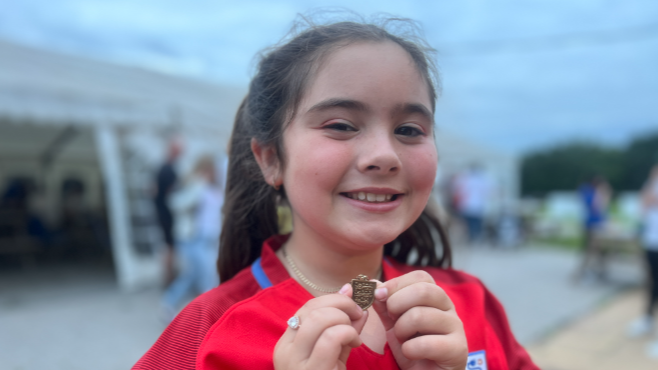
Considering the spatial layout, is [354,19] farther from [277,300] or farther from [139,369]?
[139,369]

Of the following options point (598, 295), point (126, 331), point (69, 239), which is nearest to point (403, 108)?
point (126, 331)

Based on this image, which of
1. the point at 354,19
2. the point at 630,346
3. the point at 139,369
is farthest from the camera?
the point at 630,346

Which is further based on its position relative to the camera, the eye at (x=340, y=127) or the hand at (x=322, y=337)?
the eye at (x=340, y=127)

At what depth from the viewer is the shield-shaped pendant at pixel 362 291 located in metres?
0.85

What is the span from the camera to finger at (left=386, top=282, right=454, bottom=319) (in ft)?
2.79

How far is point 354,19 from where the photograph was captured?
1176 millimetres

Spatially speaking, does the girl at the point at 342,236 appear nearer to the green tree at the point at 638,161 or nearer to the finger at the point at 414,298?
the finger at the point at 414,298

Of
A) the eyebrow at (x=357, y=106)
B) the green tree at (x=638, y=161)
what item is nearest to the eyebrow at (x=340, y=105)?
the eyebrow at (x=357, y=106)

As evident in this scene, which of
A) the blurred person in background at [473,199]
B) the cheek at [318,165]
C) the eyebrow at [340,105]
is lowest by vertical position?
the blurred person in background at [473,199]

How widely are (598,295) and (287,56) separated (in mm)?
6383

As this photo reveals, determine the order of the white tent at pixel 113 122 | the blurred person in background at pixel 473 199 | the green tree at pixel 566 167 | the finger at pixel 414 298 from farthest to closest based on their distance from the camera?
the green tree at pixel 566 167 → the blurred person in background at pixel 473 199 → the white tent at pixel 113 122 → the finger at pixel 414 298

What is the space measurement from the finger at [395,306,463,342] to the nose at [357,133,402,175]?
291mm

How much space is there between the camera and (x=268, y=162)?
117 centimetres

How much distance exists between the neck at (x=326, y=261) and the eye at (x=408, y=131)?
1.03ft
